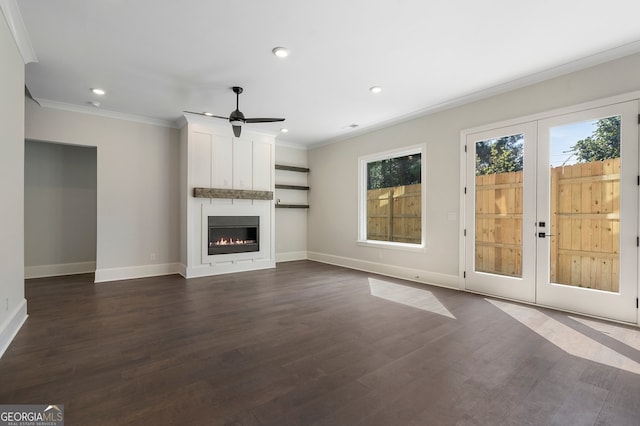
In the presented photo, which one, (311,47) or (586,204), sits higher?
(311,47)

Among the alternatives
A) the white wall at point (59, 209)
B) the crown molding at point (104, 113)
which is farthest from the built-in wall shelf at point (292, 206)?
the white wall at point (59, 209)

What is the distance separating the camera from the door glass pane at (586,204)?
344 cm

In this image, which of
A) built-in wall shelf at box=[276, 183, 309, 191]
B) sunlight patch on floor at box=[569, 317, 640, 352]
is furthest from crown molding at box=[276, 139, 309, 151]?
sunlight patch on floor at box=[569, 317, 640, 352]

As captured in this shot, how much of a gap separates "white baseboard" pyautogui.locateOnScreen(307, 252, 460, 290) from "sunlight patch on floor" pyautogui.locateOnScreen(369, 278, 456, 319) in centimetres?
47

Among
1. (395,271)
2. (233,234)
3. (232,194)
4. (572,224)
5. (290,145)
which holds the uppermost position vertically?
(290,145)

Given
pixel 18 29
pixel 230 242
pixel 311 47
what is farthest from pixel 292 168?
Answer: pixel 18 29

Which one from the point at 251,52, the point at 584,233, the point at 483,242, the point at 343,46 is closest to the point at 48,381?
the point at 251,52

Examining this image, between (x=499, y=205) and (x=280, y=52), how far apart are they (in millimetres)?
3527

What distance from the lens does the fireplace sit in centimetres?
601

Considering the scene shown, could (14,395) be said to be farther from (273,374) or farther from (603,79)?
(603,79)

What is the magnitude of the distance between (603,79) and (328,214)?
5162 mm

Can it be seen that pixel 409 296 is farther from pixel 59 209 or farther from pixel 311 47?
pixel 59 209

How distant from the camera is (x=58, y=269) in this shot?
5.83m

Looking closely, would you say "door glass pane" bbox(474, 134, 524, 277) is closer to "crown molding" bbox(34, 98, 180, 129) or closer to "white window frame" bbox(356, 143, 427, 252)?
"white window frame" bbox(356, 143, 427, 252)
